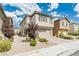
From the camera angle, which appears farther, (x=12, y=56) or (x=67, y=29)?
(x=67, y=29)

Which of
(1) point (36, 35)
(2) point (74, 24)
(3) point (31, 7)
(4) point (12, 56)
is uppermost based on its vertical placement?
(3) point (31, 7)

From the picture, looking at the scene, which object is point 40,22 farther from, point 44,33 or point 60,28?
point 60,28

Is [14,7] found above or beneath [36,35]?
above

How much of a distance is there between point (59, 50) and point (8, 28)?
3.21 ft

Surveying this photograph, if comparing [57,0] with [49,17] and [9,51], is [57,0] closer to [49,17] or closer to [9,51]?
[49,17]

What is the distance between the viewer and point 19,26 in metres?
3.03

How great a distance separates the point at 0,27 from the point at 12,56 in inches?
21.7

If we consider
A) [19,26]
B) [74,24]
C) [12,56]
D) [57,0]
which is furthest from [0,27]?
[74,24]

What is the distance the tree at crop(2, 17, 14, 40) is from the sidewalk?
43 centimetres

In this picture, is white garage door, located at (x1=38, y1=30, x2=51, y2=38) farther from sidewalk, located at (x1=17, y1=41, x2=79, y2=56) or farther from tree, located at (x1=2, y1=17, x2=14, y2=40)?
tree, located at (x1=2, y1=17, x2=14, y2=40)

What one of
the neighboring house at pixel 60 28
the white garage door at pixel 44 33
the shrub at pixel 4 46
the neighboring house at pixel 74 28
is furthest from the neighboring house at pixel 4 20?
the neighboring house at pixel 74 28

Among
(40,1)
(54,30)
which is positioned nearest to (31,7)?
(40,1)

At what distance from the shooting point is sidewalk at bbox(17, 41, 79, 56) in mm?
2936

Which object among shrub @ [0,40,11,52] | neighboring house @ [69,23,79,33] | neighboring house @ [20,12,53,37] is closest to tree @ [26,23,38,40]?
neighboring house @ [20,12,53,37]
